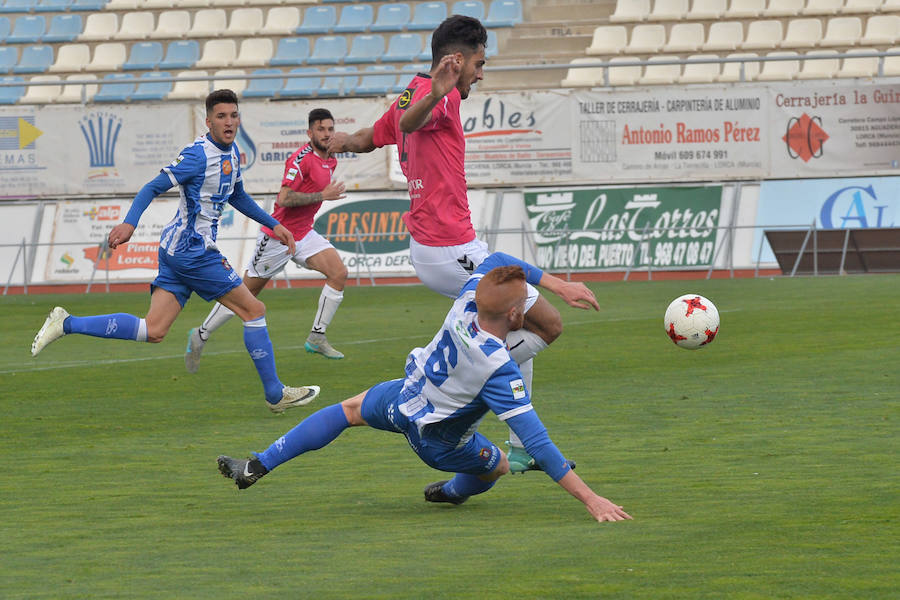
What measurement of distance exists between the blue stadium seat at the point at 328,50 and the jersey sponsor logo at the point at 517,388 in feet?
85.3

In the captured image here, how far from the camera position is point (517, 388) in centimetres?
575

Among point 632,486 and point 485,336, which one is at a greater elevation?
point 485,336

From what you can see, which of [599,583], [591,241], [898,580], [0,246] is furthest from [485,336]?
[0,246]

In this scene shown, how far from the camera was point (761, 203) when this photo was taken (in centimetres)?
2575

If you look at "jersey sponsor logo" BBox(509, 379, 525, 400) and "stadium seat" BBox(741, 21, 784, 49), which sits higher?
"stadium seat" BBox(741, 21, 784, 49)

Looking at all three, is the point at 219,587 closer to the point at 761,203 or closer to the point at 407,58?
the point at 761,203

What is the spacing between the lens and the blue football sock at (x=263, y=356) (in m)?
9.86

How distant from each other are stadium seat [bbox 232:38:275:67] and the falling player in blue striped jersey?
2643 centimetres

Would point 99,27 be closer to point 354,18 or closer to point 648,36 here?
point 354,18

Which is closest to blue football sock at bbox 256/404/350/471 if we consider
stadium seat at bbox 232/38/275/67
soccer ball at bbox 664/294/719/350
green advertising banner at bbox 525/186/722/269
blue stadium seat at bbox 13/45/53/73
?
soccer ball at bbox 664/294/719/350

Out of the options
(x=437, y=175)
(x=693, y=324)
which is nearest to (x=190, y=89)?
(x=693, y=324)

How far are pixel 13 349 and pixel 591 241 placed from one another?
13.2 meters

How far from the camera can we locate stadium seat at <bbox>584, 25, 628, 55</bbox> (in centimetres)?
2917

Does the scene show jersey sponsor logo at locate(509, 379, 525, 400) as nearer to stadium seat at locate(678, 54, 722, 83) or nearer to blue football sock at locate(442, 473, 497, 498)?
blue football sock at locate(442, 473, 497, 498)
